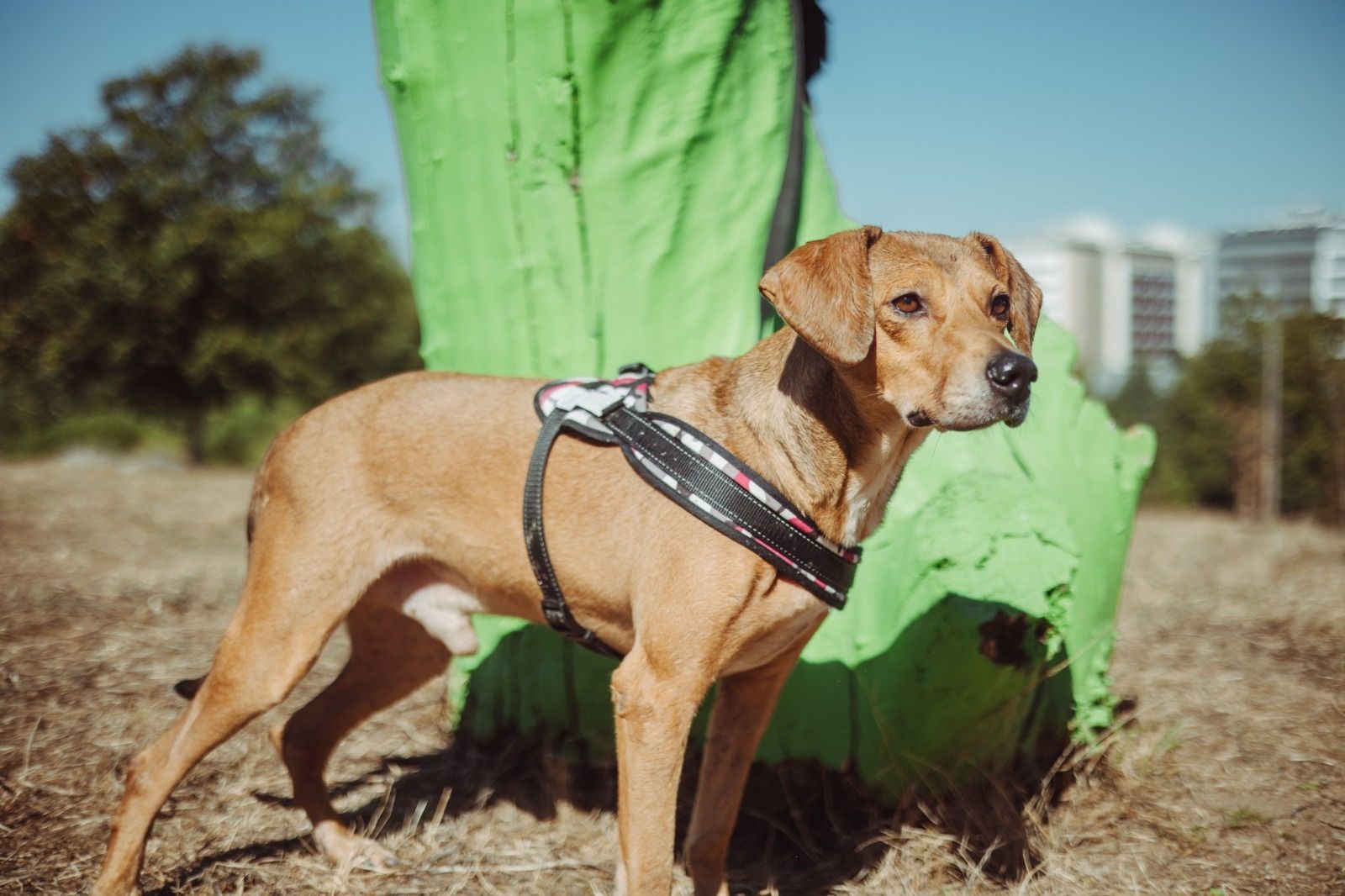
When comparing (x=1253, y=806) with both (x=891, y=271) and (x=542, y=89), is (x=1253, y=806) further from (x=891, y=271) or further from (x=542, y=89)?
(x=542, y=89)

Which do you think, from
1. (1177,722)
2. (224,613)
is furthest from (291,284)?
(1177,722)

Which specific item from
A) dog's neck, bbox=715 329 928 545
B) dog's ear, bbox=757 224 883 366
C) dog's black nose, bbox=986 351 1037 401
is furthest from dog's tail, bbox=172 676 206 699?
dog's black nose, bbox=986 351 1037 401

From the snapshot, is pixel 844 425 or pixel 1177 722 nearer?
pixel 844 425

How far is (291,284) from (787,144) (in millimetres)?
19376

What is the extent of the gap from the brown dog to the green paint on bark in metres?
0.80

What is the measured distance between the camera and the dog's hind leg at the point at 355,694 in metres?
3.89

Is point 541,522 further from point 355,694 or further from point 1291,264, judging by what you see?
point 1291,264

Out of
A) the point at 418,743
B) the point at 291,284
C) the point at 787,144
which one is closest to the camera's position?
the point at 787,144

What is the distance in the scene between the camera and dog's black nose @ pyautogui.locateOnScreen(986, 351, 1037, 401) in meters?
2.55

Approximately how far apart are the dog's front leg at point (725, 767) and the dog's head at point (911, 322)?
118cm

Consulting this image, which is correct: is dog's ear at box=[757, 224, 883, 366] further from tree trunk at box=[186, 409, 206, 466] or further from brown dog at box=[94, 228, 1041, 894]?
tree trunk at box=[186, 409, 206, 466]

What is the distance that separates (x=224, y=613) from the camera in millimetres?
7121

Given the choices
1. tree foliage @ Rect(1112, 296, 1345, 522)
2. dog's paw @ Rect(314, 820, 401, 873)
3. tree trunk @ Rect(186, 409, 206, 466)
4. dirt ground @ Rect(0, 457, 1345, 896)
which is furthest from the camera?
tree trunk @ Rect(186, 409, 206, 466)

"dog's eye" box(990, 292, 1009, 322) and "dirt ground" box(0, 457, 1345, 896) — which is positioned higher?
"dog's eye" box(990, 292, 1009, 322)
